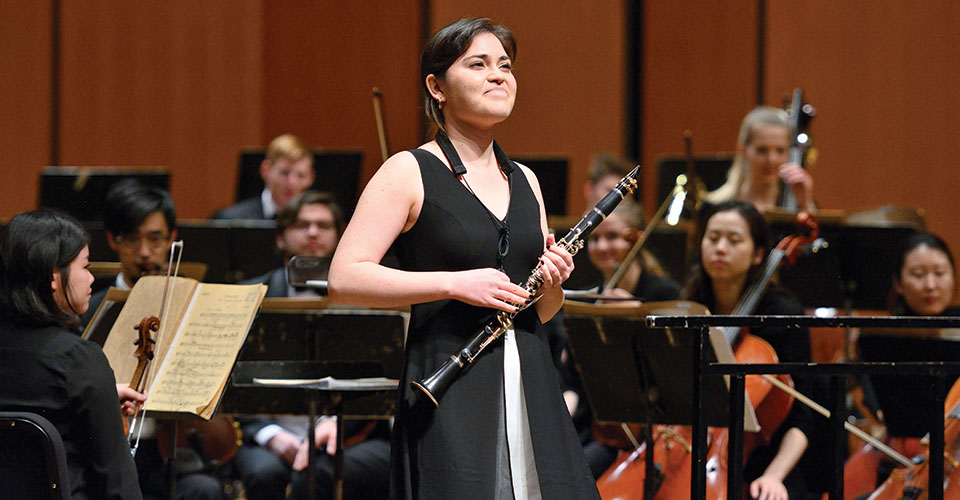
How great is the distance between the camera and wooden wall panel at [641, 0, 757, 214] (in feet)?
21.5

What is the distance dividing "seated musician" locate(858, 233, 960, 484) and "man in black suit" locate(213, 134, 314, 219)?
2.71 metres

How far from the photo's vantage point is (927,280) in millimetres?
3709

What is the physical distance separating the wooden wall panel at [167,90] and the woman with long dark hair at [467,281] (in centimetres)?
509

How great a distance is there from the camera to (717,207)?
358 cm

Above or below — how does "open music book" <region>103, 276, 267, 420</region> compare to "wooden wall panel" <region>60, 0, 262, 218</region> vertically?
below

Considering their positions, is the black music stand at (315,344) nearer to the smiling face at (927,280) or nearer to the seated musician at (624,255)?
the seated musician at (624,255)

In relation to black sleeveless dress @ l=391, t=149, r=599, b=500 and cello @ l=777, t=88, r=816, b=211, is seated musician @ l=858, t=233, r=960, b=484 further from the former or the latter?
black sleeveless dress @ l=391, t=149, r=599, b=500

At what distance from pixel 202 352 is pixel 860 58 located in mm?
4748

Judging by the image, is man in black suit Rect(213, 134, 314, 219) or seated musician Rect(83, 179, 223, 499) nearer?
seated musician Rect(83, 179, 223, 499)

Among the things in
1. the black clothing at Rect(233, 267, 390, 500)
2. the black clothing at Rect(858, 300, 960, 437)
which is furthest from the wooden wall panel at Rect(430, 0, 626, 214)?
the black clothing at Rect(858, 300, 960, 437)

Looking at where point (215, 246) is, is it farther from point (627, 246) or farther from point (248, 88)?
point (248, 88)

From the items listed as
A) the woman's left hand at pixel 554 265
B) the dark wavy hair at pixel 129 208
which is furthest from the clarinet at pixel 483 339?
the dark wavy hair at pixel 129 208

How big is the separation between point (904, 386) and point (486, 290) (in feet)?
5.52

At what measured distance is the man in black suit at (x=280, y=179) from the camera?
531 cm
